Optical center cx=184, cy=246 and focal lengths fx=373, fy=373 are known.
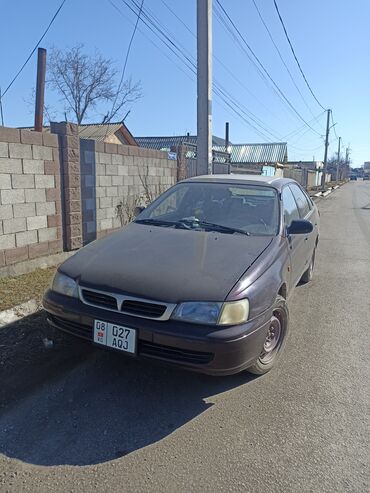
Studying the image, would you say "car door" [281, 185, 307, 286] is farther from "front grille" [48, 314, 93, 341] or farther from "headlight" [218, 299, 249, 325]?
"front grille" [48, 314, 93, 341]

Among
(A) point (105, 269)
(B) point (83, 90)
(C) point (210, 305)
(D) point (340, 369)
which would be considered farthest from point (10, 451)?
(B) point (83, 90)

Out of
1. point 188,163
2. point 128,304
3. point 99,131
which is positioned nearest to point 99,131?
point 99,131

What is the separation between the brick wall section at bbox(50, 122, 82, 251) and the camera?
18.7ft

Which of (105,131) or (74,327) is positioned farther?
(105,131)

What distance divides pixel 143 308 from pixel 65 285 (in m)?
0.74

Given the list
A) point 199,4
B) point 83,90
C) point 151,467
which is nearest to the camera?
point 151,467

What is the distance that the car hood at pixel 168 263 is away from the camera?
2502 millimetres

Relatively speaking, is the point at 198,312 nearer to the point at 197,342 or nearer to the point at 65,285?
the point at 197,342

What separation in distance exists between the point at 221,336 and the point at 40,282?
10.6 ft

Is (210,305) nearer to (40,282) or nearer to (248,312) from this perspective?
(248,312)

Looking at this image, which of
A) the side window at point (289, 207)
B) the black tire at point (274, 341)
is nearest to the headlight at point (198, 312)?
the black tire at point (274, 341)

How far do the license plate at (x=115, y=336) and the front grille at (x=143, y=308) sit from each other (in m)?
0.12

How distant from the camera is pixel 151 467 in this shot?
6.86ft

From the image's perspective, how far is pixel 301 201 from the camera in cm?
507
